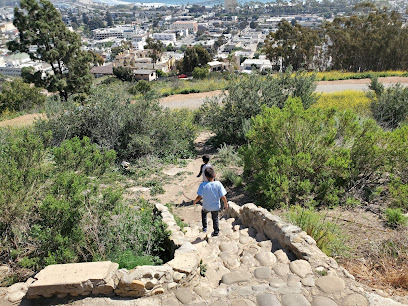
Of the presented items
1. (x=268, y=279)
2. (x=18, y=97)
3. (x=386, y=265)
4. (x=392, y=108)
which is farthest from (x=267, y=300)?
(x=18, y=97)

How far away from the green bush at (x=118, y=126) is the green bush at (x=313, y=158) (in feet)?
14.5

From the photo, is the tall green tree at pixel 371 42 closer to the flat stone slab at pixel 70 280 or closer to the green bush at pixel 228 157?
the green bush at pixel 228 157

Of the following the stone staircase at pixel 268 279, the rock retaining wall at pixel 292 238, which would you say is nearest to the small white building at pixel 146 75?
the rock retaining wall at pixel 292 238

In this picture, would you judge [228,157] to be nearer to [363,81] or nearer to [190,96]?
[190,96]

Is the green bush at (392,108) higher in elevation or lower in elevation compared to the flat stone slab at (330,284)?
lower

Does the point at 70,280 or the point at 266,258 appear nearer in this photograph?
the point at 70,280

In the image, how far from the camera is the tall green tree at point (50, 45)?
17.3 m

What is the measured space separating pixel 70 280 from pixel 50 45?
701 inches

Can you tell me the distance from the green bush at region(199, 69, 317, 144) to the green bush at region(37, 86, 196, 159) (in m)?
1.42

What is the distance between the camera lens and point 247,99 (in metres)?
11.4

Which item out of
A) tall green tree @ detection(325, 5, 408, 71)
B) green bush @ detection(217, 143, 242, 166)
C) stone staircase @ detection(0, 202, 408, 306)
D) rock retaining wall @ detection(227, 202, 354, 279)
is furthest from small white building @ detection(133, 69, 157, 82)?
stone staircase @ detection(0, 202, 408, 306)

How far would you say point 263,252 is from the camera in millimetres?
4473

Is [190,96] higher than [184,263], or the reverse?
[184,263]

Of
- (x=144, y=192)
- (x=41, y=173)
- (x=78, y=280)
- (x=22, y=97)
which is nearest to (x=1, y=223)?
(x=41, y=173)
